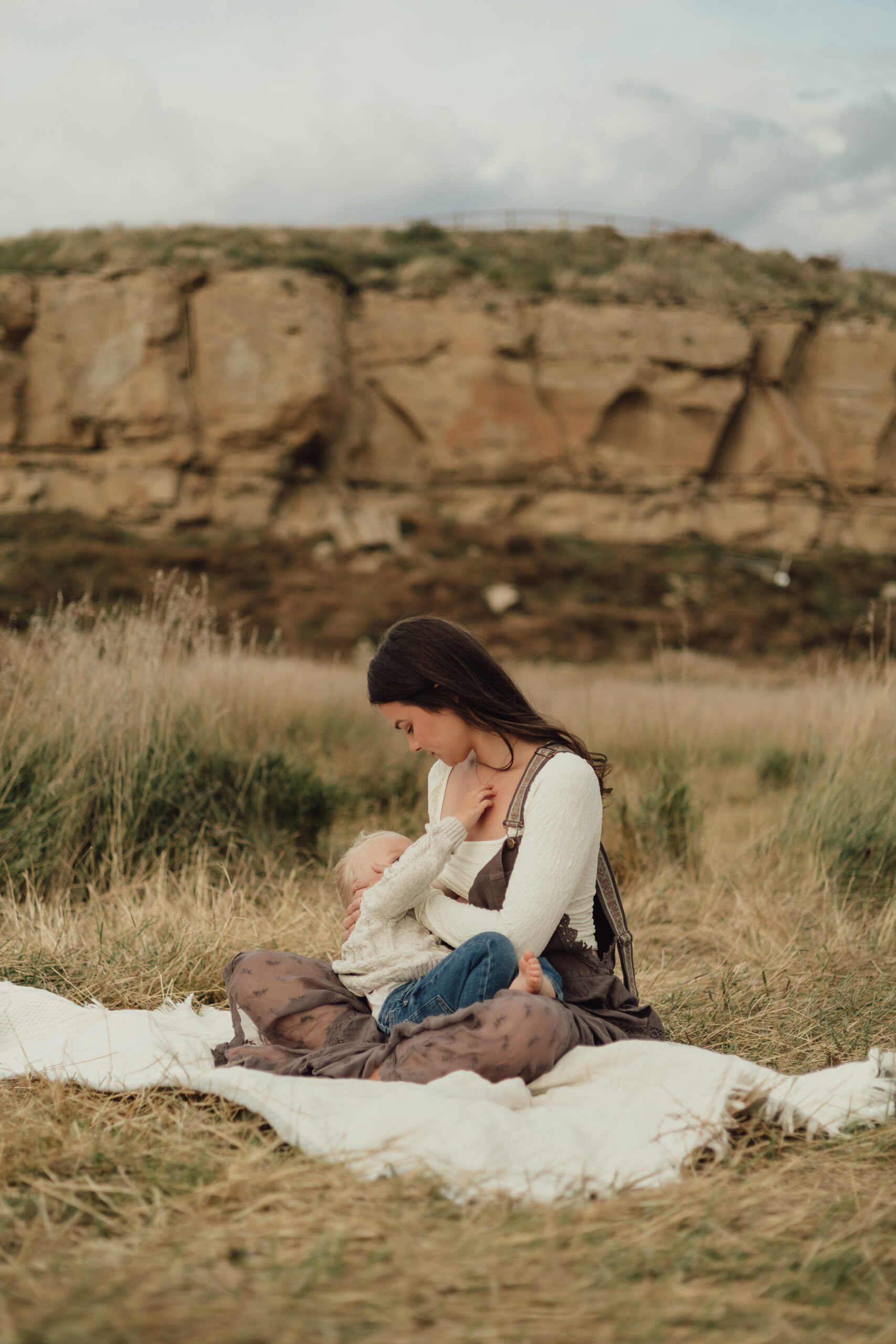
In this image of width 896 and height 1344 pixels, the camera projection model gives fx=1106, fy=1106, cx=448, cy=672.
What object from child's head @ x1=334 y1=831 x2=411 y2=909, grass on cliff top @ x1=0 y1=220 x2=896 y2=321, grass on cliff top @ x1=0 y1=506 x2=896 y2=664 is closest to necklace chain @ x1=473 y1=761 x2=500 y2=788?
child's head @ x1=334 y1=831 x2=411 y2=909

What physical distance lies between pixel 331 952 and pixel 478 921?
1541mm

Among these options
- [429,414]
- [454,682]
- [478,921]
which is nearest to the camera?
[478,921]

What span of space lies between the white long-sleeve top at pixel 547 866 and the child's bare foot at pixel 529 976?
0.17ft

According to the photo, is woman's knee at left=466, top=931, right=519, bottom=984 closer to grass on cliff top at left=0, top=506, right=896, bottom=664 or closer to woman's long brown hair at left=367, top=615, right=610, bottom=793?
woman's long brown hair at left=367, top=615, right=610, bottom=793

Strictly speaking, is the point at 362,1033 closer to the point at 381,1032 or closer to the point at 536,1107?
the point at 381,1032

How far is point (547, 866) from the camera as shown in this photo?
8.39ft

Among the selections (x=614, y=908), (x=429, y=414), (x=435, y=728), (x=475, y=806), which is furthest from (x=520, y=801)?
(x=429, y=414)

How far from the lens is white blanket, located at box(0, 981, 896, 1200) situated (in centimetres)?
212

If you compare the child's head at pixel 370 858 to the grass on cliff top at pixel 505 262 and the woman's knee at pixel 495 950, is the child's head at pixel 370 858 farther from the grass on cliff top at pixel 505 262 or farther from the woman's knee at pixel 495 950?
the grass on cliff top at pixel 505 262

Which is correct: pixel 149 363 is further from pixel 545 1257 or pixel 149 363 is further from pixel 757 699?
pixel 545 1257

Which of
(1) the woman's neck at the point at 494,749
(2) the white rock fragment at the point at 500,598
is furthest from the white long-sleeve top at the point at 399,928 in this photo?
(2) the white rock fragment at the point at 500,598

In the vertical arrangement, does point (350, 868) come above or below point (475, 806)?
below

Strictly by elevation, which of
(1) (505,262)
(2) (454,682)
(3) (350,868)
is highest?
(1) (505,262)

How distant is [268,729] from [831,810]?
11.5ft
